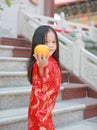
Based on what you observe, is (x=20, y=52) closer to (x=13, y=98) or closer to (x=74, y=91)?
(x=74, y=91)

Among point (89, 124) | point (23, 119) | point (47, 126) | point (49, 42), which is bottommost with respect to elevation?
point (89, 124)

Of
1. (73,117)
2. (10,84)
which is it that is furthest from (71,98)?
(10,84)

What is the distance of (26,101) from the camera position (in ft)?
11.4

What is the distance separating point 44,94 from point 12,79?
195 centimetres

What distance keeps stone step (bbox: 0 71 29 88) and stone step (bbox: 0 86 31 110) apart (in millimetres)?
284

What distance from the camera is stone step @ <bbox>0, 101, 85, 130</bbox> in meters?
2.87

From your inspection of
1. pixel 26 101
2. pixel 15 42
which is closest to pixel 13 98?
pixel 26 101

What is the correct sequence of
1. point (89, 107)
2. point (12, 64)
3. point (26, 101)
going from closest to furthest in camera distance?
point (26, 101)
point (89, 107)
point (12, 64)

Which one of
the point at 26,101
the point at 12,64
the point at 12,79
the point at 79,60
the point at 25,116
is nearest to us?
the point at 25,116

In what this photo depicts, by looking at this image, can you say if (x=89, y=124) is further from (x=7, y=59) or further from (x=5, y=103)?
(x=7, y=59)

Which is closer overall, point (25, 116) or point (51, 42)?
point (51, 42)

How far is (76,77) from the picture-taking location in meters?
4.68

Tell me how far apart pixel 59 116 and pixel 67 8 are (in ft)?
55.4

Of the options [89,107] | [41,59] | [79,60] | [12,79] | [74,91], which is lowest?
[89,107]
